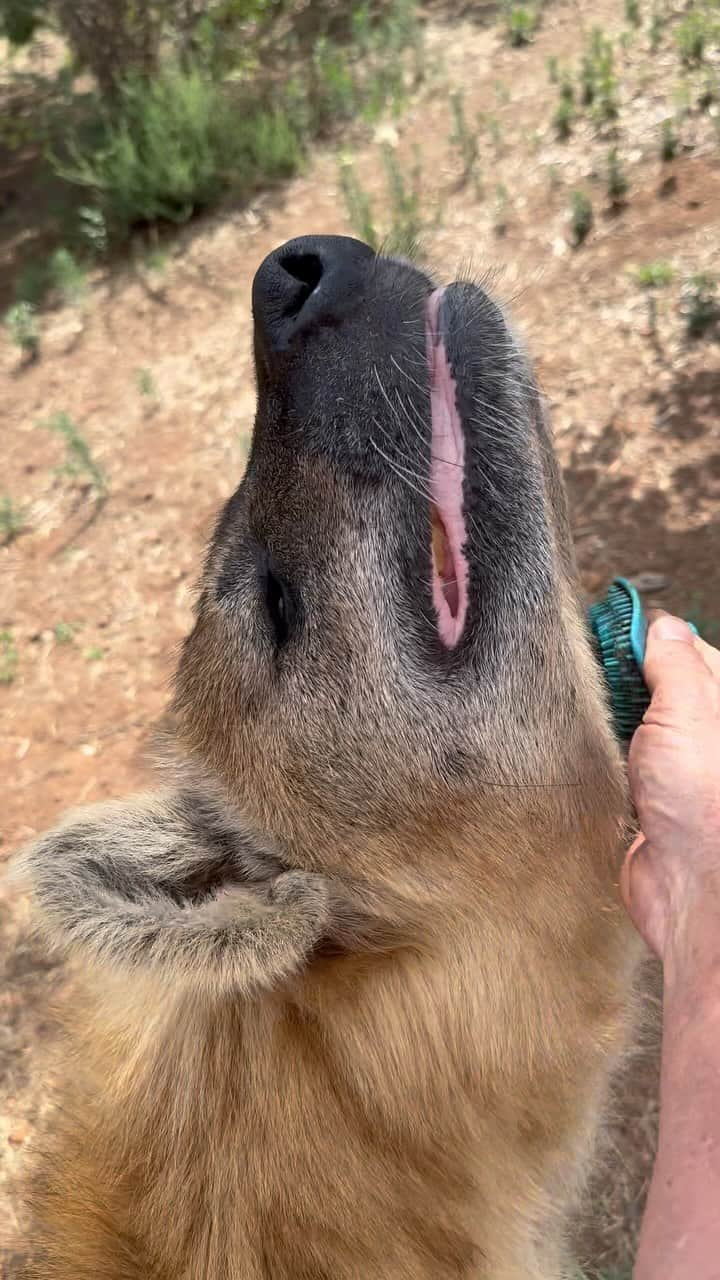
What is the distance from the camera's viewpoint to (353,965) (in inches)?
82.4

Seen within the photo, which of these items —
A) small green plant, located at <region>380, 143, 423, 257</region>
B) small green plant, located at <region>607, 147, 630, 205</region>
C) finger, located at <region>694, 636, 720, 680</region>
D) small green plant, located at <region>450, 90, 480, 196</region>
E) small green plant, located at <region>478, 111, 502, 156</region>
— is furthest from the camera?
small green plant, located at <region>478, 111, 502, 156</region>

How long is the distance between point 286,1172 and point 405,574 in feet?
4.06

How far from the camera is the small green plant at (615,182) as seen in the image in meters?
5.70

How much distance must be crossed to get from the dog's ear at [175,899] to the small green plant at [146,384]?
176 inches

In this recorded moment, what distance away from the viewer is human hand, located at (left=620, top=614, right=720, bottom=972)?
1.82 metres

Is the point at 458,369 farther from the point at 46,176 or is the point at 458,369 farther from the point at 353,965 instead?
the point at 46,176

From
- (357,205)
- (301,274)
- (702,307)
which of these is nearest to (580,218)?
(702,307)

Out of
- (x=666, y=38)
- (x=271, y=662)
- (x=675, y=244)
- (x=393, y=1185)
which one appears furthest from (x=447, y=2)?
(x=393, y=1185)

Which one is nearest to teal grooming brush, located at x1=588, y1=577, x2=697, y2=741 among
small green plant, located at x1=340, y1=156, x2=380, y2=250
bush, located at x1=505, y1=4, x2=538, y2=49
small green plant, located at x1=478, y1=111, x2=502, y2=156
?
small green plant, located at x1=340, y1=156, x2=380, y2=250

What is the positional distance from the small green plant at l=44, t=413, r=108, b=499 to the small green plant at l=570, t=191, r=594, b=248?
2985 millimetres

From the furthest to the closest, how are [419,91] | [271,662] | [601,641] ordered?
1. [419,91]
2. [601,641]
3. [271,662]

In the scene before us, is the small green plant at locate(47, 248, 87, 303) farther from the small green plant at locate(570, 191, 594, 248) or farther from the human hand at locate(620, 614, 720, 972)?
the human hand at locate(620, 614, 720, 972)

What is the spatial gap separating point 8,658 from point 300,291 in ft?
11.4

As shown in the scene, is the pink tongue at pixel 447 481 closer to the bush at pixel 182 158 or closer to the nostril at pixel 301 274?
A: the nostril at pixel 301 274
